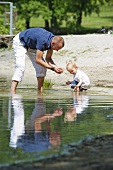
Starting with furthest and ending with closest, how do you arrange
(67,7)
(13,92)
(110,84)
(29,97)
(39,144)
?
(67,7)
(110,84)
(13,92)
(29,97)
(39,144)

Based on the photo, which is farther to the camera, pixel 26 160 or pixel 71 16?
pixel 71 16

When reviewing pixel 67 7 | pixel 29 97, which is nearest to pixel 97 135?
pixel 29 97

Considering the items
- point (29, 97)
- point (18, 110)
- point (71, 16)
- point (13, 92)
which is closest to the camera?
point (18, 110)

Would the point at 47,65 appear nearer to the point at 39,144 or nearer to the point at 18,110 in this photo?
the point at 18,110

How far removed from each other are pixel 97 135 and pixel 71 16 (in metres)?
67.8

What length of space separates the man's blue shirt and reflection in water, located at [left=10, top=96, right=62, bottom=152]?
210 centimetres

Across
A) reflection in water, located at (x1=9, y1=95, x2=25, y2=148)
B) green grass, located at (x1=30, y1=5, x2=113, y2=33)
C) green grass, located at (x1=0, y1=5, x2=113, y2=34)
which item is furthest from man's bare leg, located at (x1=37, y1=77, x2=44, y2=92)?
green grass, located at (x1=30, y1=5, x2=113, y2=33)

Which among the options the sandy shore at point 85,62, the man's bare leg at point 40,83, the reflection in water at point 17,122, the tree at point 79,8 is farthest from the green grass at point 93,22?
the reflection in water at point 17,122

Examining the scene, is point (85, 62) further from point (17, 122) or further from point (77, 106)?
point (17, 122)

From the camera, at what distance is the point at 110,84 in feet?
57.4

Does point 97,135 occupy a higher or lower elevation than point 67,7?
higher

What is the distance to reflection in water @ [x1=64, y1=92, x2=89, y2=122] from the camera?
10641 mm

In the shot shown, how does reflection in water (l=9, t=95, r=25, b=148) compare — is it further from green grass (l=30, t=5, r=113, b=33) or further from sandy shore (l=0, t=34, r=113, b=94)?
green grass (l=30, t=5, r=113, b=33)

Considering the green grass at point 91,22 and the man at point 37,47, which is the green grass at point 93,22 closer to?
the green grass at point 91,22
